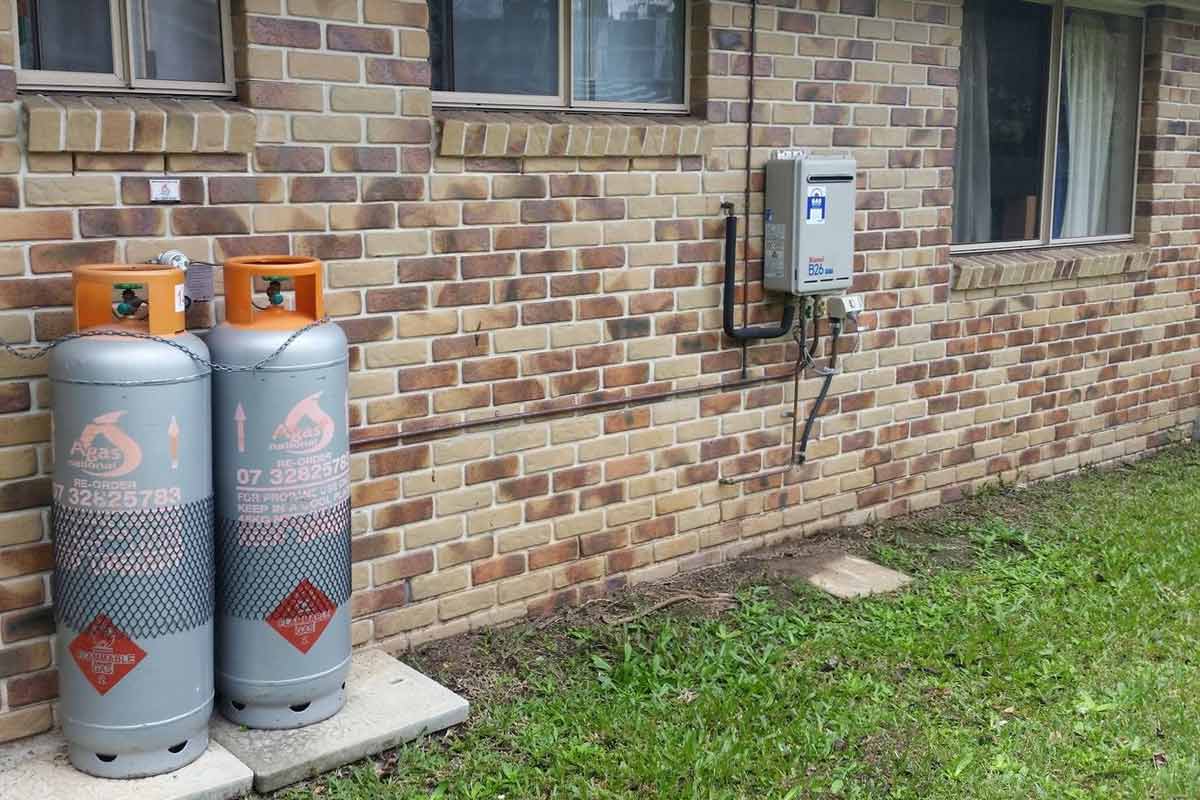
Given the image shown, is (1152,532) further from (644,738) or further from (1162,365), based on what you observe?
(644,738)

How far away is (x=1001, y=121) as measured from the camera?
697cm

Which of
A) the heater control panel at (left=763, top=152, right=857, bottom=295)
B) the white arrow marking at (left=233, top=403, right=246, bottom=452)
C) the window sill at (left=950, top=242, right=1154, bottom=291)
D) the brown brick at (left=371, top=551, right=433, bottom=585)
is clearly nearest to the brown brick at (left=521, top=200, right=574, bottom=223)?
the heater control panel at (left=763, top=152, right=857, bottom=295)

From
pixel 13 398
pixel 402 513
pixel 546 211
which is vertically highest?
pixel 546 211

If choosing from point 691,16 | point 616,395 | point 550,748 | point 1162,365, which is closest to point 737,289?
point 616,395

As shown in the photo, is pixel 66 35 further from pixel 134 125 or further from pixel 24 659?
pixel 24 659

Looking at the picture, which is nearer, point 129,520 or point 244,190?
point 129,520

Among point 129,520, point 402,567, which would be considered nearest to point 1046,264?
point 402,567

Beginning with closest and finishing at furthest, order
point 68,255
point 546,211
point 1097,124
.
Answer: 1. point 68,255
2. point 546,211
3. point 1097,124

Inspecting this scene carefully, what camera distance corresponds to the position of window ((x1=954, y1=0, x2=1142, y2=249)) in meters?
6.77

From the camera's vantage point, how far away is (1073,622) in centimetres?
501

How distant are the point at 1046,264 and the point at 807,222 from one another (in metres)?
2.18

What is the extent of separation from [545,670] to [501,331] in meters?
1.23

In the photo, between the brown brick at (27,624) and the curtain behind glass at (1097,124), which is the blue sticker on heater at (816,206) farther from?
the brown brick at (27,624)

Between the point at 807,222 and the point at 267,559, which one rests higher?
the point at 807,222
